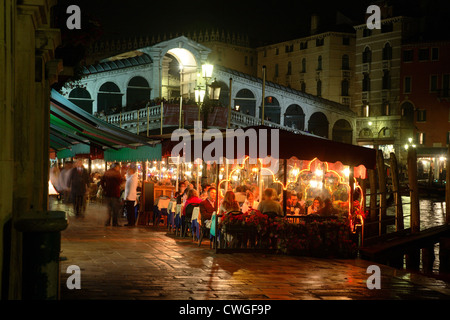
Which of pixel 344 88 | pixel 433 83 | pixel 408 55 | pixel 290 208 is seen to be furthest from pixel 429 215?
pixel 344 88

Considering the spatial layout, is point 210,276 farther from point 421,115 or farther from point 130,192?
point 421,115

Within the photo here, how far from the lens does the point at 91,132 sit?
12.7m

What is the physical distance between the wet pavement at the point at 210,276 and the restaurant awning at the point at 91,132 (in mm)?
2262

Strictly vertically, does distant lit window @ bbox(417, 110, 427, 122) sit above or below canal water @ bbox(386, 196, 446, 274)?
above

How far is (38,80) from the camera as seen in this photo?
20.0 ft

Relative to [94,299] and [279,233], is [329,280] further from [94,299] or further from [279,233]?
[94,299]

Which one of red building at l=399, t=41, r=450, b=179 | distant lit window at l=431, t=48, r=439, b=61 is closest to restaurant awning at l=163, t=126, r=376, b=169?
red building at l=399, t=41, r=450, b=179

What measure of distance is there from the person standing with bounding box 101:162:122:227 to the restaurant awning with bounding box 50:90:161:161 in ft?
2.20

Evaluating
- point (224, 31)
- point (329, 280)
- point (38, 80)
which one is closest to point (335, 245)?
point (329, 280)

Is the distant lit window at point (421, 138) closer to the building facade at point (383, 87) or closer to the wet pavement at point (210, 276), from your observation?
the building facade at point (383, 87)

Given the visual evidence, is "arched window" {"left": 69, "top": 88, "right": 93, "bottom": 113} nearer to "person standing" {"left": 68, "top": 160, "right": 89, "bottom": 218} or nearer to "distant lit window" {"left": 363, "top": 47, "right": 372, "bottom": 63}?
"person standing" {"left": 68, "top": 160, "right": 89, "bottom": 218}

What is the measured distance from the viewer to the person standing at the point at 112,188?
49.1ft

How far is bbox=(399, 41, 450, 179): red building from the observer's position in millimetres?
49719

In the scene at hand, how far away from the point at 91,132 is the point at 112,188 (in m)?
2.68
